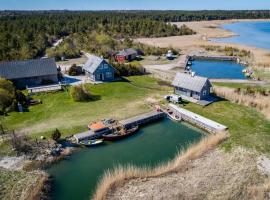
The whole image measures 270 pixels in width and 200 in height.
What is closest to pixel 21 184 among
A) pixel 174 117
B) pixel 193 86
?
pixel 174 117

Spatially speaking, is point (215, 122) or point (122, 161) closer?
point (122, 161)

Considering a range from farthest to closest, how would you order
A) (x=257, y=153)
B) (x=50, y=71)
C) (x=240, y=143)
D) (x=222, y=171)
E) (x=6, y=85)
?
(x=50, y=71), (x=6, y=85), (x=240, y=143), (x=257, y=153), (x=222, y=171)

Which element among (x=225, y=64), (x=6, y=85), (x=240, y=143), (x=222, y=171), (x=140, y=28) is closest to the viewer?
(x=222, y=171)

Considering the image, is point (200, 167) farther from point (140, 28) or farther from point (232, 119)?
point (140, 28)

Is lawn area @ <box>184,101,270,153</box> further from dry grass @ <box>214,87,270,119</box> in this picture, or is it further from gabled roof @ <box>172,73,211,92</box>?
gabled roof @ <box>172,73,211,92</box>

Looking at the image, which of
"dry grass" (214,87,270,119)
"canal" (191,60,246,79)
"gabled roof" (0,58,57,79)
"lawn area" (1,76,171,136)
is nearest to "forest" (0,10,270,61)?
"gabled roof" (0,58,57,79)

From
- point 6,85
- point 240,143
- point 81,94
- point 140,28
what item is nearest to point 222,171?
point 240,143
